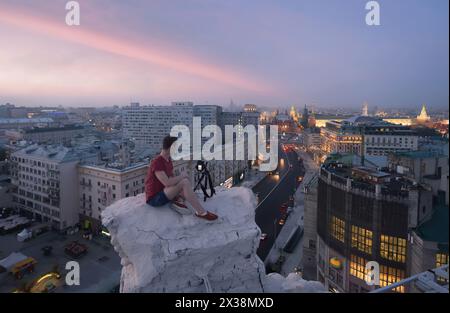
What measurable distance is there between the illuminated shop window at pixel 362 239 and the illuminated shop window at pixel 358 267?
497 millimetres

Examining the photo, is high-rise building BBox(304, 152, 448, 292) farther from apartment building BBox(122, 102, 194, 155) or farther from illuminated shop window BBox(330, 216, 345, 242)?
apartment building BBox(122, 102, 194, 155)

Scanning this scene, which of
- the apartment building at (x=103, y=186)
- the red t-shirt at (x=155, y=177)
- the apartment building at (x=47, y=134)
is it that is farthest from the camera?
the apartment building at (x=47, y=134)

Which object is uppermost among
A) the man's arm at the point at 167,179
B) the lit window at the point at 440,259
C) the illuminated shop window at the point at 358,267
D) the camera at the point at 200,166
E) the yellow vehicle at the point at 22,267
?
the camera at the point at 200,166

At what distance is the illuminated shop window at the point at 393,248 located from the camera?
14.4m

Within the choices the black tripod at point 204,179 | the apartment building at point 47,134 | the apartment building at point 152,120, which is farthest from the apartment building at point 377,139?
the apartment building at point 47,134

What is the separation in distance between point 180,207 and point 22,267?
61.0 feet

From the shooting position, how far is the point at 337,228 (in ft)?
55.3

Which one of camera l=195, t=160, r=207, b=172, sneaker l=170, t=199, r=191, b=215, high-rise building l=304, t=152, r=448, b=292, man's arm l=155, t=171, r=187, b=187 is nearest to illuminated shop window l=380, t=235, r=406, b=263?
high-rise building l=304, t=152, r=448, b=292

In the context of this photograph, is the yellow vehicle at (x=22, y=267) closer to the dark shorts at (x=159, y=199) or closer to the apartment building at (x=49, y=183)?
the apartment building at (x=49, y=183)

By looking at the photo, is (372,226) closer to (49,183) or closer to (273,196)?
(273,196)

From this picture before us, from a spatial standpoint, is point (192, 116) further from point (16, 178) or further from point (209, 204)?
point (209, 204)

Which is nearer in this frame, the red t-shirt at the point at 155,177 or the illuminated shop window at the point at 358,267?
the red t-shirt at the point at 155,177

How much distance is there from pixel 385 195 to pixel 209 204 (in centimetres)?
1183
